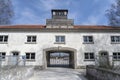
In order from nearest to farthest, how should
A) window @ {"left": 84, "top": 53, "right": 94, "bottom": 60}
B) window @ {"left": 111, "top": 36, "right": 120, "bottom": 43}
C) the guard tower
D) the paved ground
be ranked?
the paved ground
window @ {"left": 84, "top": 53, "right": 94, "bottom": 60}
window @ {"left": 111, "top": 36, "right": 120, "bottom": 43}
the guard tower

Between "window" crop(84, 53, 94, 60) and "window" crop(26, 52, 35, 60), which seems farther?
"window" crop(84, 53, 94, 60)

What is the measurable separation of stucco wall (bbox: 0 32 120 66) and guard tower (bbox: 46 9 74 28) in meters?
2.58

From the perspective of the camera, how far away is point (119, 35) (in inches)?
1153


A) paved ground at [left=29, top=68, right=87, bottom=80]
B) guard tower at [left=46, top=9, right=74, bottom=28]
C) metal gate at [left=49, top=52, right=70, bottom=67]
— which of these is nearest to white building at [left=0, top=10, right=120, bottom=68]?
guard tower at [left=46, top=9, right=74, bottom=28]

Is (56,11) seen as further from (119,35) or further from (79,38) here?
(119,35)

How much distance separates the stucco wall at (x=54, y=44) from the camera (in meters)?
28.5

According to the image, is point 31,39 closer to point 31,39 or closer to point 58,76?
point 31,39

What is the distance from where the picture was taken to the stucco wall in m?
28.5

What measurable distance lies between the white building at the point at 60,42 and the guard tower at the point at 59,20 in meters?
2.28

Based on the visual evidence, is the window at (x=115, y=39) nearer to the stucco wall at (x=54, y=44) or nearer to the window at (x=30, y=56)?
the stucco wall at (x=54, y=44)

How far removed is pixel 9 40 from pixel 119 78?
22738 mm

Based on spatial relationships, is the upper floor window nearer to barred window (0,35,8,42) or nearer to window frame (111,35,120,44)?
window frame (111,35,120,44)

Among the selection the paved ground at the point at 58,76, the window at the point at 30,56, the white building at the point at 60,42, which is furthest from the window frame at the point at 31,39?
the paved ground at the point at 58,76

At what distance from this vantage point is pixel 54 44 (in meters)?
28.8
